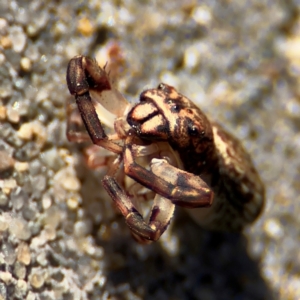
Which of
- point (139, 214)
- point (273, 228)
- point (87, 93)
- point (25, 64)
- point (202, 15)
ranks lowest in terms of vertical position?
point (139, 214)

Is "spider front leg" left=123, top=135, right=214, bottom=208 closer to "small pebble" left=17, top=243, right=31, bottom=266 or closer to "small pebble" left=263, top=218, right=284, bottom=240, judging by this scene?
"small pebble" left=17, top=243, right=31, bottom=266

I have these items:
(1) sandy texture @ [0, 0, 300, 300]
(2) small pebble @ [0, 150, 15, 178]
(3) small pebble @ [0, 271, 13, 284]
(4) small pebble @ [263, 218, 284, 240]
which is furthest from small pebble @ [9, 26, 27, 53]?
(4) small pebble @ [263, 218, 284, 240]

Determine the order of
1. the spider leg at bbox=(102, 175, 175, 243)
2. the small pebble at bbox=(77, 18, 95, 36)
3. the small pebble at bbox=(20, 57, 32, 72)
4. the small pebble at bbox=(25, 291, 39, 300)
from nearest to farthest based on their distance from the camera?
1. the spider leg at bbox=(102, 175, 175, 243)
2. the small pebble at bbox=(25, 291, 39, 300)
3. the small pebble at bbox=(20, 57, 32, 72)
4. the small pebble at bbox=(77, 18, 95, 36)

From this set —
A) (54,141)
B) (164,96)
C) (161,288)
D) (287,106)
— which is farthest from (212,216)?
(287,106)

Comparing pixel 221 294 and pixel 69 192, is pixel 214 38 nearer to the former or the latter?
pixel 69 192

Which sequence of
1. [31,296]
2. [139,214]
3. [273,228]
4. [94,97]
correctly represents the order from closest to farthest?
[139,214]
[31,296]
[94,97]
[273,228]

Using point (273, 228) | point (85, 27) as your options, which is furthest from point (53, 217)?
point (273, 228)

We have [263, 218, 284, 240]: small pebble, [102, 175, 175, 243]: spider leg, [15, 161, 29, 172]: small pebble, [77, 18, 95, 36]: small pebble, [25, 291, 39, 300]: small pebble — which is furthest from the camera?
[263, 218, 284, 240]: small pebble

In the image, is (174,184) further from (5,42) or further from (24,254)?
(5,42)
